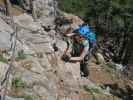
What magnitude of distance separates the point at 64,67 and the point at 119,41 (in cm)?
1590

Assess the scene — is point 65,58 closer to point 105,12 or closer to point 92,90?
point 92,90

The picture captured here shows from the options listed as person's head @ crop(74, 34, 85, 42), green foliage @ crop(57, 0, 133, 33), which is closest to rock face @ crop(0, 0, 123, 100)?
person's head @ crop(74, 34, 85, 42)

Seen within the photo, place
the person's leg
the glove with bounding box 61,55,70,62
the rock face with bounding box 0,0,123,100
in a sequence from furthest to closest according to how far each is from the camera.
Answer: the person's leg
the glove with bounding box 61,55,70,62
the rock face with bounding box 0,0,123,100

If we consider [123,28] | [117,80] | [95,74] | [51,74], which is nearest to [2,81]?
[51,74]

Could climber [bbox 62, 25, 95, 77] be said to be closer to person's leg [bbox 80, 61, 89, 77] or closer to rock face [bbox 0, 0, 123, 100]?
rock face [bbox 0, 0, 123, 100]

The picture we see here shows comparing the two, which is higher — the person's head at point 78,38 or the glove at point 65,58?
the person's head at point 78,38

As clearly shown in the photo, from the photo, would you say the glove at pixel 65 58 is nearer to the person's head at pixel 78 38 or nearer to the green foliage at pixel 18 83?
the person's head at pixel 78 38

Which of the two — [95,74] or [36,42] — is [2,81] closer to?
[36,42]

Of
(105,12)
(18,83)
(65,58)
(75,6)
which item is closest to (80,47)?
(65,58)

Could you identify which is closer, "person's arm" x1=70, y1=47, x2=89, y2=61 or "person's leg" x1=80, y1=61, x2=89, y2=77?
"person's arm" x1=70, y1=47, x2=89, y2=61

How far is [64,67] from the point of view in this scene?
1260 centimetres

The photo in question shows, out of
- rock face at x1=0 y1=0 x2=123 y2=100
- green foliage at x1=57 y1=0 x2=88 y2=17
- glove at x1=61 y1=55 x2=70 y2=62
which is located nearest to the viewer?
rock face at x1=0 y1=0 x2=123 y2=100

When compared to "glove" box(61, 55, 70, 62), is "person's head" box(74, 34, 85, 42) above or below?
above

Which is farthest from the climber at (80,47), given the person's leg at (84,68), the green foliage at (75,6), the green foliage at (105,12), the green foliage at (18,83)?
the green foliage at (75,6)
